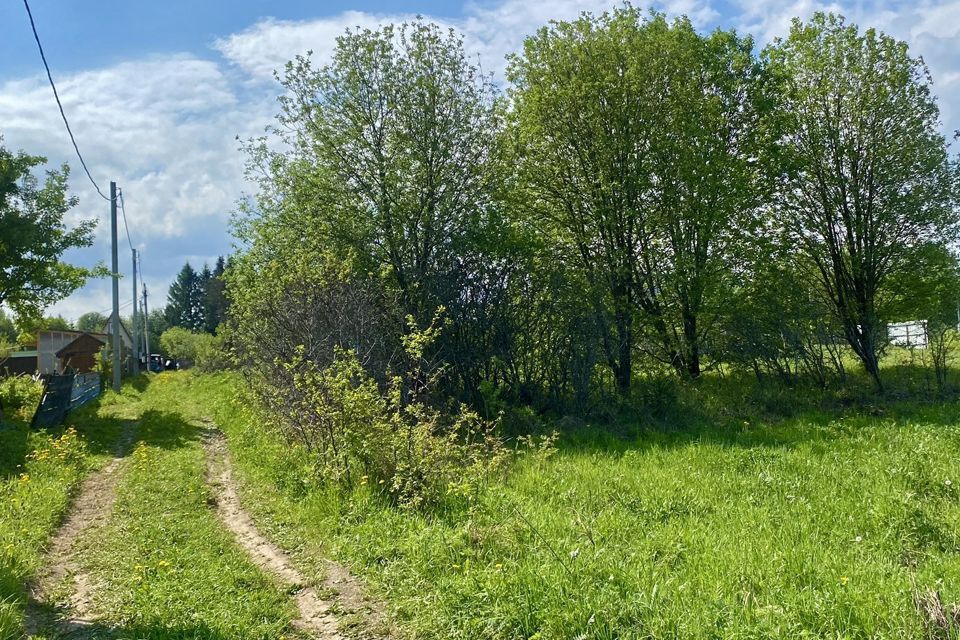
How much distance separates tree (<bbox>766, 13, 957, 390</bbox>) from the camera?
1733 cm

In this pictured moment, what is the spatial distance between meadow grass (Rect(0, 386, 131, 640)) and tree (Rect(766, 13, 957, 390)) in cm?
1726

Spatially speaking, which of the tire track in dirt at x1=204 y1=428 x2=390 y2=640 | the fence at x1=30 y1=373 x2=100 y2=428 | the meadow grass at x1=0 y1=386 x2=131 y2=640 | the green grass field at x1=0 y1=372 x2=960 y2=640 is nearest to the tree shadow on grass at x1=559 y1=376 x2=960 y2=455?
the green grass field at x1=0 y1=372 x2=960 y2=640

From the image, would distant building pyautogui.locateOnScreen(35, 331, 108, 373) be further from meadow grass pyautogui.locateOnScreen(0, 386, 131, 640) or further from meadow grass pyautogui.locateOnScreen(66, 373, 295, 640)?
meadow grass pyautogui.locateOnScreen(66, 373, 295, 640)

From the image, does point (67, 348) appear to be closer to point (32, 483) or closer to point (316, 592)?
point (32, 483)

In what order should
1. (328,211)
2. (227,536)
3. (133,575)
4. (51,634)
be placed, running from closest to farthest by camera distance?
1. (51,634)
2. (133,575)
3. (227,536)
4. (328,211)

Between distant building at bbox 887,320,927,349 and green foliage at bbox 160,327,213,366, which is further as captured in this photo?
green foliage at bbox 160,327,213,366

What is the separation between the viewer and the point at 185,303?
89375mm

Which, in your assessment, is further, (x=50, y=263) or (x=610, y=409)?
(x=50, y=263)

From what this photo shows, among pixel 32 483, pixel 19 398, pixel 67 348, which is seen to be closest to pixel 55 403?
pixel 19 398

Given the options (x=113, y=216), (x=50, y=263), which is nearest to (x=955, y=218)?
(x=50, y=263)

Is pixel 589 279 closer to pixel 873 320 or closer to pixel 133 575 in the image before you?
pixel 873 320

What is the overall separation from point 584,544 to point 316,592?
2268 mm

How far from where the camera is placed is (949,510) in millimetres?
6004

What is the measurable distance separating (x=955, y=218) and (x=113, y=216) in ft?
93.2
